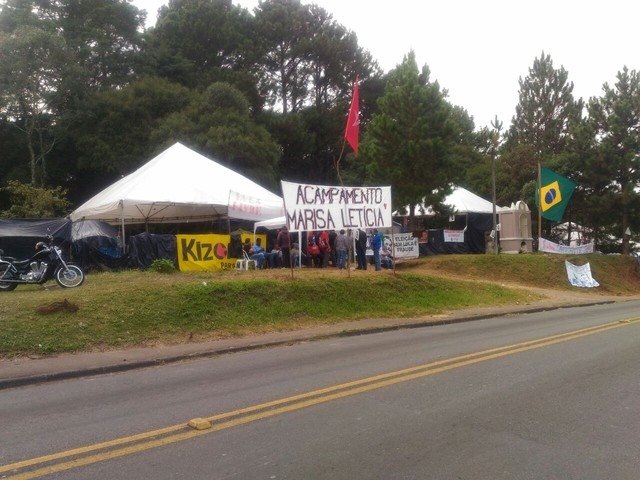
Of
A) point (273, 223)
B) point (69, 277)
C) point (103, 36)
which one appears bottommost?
point (69, 277)

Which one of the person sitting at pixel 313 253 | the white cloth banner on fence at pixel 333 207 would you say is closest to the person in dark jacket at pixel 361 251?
the person sitting at pixel 313 253

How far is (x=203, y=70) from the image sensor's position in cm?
5097

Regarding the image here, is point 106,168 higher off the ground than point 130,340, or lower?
higher

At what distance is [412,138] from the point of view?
102ft

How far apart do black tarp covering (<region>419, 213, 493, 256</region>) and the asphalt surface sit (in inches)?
749

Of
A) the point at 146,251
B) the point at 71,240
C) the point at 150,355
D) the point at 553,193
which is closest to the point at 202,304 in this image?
the point at 150,355

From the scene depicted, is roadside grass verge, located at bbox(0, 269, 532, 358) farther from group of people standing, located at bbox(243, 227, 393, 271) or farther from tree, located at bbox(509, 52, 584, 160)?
tree, located at bbox(509, 52, 584, 160)

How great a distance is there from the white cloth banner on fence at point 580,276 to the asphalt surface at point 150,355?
1581cm

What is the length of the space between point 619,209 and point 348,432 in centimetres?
3470

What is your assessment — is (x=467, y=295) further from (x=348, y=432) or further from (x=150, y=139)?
(x=150, y=139)

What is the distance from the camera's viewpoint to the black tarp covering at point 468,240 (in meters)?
34.5

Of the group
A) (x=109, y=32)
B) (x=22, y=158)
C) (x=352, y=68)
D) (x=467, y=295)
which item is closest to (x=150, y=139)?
(x=22, y=158)

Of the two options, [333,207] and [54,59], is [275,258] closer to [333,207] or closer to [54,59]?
[333,207]

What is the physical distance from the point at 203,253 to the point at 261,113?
31473 mm
